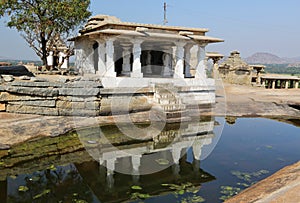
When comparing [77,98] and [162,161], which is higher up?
[77,98]

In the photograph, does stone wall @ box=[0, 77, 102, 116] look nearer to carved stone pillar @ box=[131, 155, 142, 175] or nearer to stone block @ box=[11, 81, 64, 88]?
stone block @ box=[11, 81, 64, 88]

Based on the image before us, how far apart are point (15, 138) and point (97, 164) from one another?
2691mm

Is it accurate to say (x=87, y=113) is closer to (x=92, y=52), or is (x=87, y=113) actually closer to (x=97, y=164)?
(x=97, y=164)

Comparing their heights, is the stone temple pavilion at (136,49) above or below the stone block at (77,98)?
above

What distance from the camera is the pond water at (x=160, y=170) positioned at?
552 centimetres

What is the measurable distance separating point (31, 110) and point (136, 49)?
513cm

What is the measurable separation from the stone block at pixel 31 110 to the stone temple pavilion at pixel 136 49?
7.35 feet

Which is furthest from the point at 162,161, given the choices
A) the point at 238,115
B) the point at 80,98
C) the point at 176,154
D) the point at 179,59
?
the point at 179,59

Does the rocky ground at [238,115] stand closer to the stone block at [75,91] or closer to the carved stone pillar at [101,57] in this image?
the stone block at [75,91]

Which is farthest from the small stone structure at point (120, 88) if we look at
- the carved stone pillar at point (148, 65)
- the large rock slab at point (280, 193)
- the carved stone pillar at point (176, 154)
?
the large rock slab at point (280, 193)

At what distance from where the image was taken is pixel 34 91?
9891 millimetres

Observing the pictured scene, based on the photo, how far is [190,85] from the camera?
13.2m

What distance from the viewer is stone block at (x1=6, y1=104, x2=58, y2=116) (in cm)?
988

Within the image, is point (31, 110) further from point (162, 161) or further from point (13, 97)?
point (162, 161)
